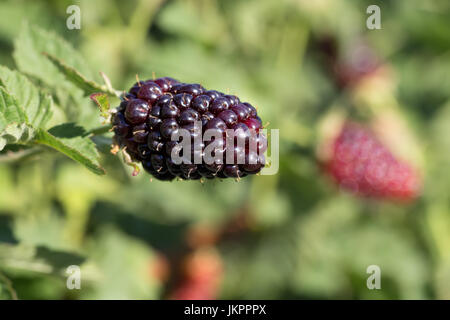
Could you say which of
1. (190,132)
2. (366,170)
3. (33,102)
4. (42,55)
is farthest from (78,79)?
(366,170)

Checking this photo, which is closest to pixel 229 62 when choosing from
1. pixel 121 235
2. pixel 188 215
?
pixel 188 215

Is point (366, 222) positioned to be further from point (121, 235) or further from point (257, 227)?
point (121, 235)

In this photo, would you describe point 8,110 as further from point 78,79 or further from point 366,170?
point 366,170

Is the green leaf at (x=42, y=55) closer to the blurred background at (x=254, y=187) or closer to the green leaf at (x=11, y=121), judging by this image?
the green leaf at (x=11, y=121)

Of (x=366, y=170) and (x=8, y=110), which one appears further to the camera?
(x=366, y=170)

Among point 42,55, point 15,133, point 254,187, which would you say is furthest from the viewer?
point 254,187

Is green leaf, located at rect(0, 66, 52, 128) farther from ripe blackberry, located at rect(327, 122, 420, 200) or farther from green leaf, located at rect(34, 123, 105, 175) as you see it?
ripe blackberry, located at rect(327, 122, 420, 200)
